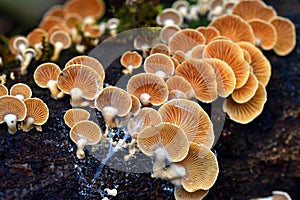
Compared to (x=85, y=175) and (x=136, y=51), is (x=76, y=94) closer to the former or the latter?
(x=85, y=175)

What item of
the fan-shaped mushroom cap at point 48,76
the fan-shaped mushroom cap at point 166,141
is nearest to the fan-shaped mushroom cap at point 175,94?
the fan-shaped mushroom cap at point 166,141

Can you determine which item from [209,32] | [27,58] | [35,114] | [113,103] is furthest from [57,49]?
[209,32]

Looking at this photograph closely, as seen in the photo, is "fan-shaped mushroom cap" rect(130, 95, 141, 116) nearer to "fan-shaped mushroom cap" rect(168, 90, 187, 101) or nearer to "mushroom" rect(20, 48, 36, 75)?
"fan-shaped mushroom cap" rect(168, 90, 187, 101)

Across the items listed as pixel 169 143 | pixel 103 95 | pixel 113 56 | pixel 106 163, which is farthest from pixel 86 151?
pixel 113 56

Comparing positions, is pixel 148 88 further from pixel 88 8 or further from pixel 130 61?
pixel 88 8

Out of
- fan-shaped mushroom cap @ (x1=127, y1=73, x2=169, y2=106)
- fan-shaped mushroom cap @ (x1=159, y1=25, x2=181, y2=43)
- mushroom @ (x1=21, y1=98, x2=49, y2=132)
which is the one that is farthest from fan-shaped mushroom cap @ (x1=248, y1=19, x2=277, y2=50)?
mushroom @ (x1=21, y1=98, x2=49, y2=132)

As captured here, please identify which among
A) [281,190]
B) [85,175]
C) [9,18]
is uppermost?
[85,175]
